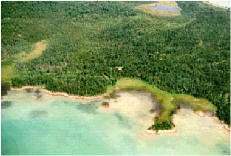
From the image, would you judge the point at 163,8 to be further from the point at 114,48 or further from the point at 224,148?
the point at 224,148

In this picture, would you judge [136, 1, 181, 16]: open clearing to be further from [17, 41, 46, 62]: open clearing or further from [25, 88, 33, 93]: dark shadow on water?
[25, 88, 33, 93]: dark shadow on water

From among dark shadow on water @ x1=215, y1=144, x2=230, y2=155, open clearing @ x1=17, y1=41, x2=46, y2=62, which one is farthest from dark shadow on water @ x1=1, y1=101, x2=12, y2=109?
dark shadow on water @ x1=215, y1=144, x2=230, y2=155

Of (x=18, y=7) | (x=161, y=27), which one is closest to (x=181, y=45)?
(x=161, y=27)

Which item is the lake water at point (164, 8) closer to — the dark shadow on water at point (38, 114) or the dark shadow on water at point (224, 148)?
the dark shadow on water at point (38, 114)

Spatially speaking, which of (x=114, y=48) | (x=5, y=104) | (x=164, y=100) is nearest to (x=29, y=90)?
(x=5, y=104)

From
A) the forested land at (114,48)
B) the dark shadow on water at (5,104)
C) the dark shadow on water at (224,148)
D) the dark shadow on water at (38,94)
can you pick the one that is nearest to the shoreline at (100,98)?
the dark shadow on water at (38,94)

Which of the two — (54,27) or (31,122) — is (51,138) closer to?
(31,122)
